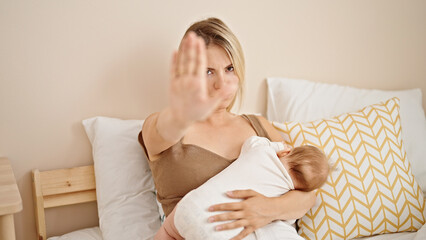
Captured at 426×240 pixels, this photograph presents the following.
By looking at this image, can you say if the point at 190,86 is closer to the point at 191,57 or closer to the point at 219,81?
the point at 191,57

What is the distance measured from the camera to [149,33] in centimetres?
172

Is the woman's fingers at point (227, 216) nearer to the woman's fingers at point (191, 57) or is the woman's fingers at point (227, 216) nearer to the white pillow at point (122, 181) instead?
the white pillow at point (122, 181)

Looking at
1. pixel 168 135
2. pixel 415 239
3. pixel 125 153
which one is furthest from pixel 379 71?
pixel 168 135

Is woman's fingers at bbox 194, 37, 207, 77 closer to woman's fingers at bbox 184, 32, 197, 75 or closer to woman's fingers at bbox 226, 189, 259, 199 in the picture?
woman's fingers at bbox 184, 32, 197, 75

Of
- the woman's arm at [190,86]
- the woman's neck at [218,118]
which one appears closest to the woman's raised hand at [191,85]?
the woman's arm at [190,86]

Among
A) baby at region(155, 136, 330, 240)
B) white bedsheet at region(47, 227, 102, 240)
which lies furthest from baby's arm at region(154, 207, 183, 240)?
white bedsheet at region(47, 227, 102, 240)

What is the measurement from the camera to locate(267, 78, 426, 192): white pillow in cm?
193

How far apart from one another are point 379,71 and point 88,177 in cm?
148

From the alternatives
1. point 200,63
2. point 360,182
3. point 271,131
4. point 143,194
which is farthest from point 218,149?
point 200,63

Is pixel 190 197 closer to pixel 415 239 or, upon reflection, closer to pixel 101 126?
pixel 101 126

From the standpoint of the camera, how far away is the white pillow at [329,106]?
193 centimetres

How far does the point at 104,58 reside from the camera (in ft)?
5.46

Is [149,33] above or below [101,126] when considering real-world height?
above

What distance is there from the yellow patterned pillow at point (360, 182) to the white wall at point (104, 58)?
401 millimetres
